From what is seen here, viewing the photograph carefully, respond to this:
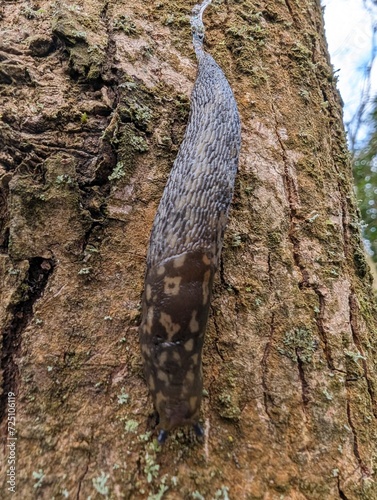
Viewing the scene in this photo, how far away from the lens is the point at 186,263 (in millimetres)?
1664

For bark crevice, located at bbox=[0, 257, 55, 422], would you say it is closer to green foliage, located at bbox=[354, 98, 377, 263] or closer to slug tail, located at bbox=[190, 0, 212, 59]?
slug tail, located at bbox=[190, 0, 212, 59]

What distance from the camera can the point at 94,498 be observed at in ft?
4.36

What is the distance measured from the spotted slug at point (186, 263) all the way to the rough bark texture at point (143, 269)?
0.24 feet

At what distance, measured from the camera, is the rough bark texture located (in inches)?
56.5

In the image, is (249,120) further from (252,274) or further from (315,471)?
(315,471)

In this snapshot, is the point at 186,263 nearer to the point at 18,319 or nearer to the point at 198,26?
→ the point at 18,319

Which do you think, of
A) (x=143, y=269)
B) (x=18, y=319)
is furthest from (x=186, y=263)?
(x=18, y=319)

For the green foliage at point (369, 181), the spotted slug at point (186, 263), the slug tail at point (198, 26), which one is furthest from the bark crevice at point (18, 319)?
the green foliage at point (369, 181)

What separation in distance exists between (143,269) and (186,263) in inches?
8.8

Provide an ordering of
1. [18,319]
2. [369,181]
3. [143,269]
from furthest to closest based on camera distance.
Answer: [369,181] < [143,269] < [18,319]

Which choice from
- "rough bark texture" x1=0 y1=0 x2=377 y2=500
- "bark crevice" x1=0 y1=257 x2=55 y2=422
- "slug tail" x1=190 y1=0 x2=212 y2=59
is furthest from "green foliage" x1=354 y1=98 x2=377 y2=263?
"bark crevice" x1=0 y1=257 x2=55 y2=422

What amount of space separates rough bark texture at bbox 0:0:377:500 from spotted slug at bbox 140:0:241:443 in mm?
72

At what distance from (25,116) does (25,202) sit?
0.50 m

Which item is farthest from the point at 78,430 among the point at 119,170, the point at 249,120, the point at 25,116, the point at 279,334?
the point at 249,120
